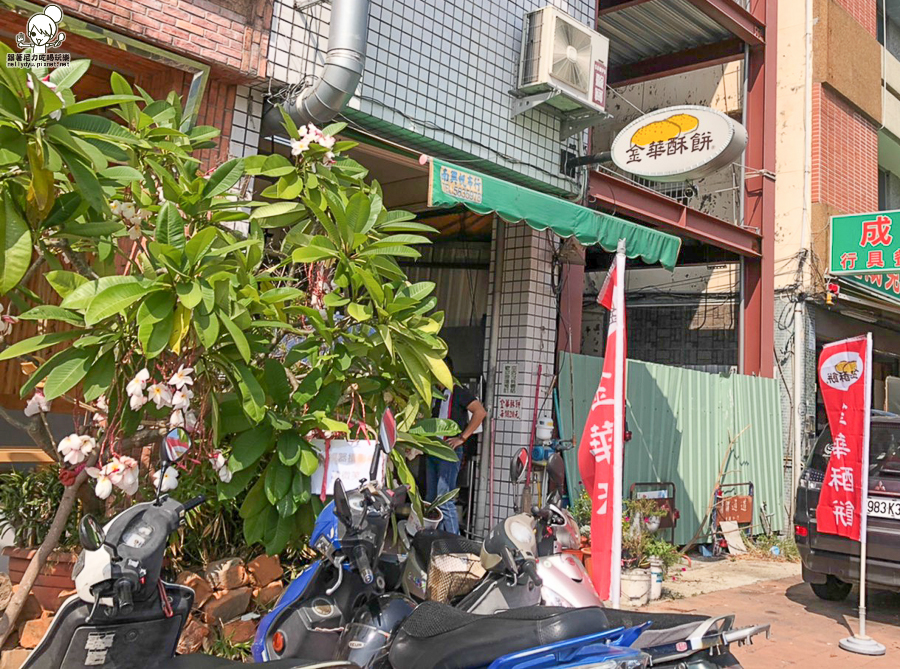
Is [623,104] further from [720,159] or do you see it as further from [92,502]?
[92,502]

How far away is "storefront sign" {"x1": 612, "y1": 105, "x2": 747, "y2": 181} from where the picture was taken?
26.2 ft

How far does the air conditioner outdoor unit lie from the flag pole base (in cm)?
535

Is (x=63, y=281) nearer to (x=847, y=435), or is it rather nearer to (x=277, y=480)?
(x=277, y=480)

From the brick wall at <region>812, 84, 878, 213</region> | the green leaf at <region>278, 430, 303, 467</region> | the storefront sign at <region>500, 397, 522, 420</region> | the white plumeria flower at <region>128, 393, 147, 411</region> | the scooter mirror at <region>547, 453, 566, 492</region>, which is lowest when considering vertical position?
the scooter mirror at <region>547, 453, 566, 492</region>

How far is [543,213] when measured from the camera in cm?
680

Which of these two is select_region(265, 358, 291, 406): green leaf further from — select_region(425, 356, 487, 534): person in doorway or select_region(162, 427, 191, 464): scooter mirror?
select_region(425, 356, 487, 534): person in doorway

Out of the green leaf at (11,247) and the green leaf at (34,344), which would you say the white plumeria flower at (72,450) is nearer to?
the green leaf at (34,344)

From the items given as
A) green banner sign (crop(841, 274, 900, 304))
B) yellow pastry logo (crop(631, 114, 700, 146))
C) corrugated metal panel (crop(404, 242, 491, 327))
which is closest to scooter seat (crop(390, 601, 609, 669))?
corrugated metal panel (crop(404, 242, 491, 327))

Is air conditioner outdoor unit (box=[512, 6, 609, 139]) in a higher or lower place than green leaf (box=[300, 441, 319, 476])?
higher

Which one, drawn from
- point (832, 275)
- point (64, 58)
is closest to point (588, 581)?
point (64, 58)

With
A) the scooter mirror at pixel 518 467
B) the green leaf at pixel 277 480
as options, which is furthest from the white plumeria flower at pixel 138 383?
the scooter mirror at pixel 518 467

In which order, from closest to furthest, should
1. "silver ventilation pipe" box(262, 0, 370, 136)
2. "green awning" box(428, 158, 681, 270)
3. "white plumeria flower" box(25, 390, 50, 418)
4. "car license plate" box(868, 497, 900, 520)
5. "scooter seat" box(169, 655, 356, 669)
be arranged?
"scooter seat" box(169, 655, 356, 669), "white plumeria flower" box(25, 390, 50, 418), "silver ventilation pipe" box(262, 0, 370, 136), "green awning" box(428, 158, 681, 270), "car license plate" box(868, 497, 900, 520)

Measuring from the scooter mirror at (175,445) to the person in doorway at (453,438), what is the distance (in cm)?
338

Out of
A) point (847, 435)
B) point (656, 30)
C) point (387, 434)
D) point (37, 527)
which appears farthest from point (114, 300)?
point (656, 30)
